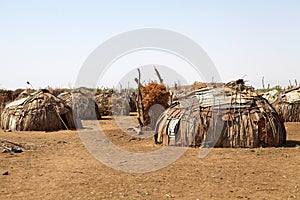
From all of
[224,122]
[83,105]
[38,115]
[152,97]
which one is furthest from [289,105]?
[38,115]

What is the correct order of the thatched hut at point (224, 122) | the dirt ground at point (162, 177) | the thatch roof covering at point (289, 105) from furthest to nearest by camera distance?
the thatch roof covering at point (289, 105), the thatched hut at point (224, 122), the dirt ground at point (162, 177)

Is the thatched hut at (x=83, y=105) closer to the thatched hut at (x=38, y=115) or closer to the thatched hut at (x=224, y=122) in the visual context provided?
the thatched hut at (x=38, y=115)

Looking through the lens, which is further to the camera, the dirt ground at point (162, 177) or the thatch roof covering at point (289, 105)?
the thatch roof covering at point (289, 105)

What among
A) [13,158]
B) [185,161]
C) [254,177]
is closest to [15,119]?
[13,158]

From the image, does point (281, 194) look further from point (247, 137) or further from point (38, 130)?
point (38, 130)

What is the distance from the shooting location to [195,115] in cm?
1133

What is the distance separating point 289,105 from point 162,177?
14757mm

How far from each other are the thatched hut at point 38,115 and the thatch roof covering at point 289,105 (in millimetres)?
11285

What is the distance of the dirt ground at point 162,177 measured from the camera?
6.35 metres

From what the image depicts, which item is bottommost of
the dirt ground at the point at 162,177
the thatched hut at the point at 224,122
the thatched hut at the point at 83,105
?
the dirt ground at the point at 162,177

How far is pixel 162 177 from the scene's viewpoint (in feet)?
24.7

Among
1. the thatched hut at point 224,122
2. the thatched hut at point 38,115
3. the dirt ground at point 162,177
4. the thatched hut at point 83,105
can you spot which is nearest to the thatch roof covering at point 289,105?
the thatched hut at point 224,122

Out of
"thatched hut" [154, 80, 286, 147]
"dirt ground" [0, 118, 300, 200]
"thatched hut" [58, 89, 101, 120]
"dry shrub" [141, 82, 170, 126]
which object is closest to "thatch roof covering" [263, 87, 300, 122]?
"dry shrub" [141, 82, 170, 126]

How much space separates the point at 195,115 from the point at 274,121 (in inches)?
95.3
